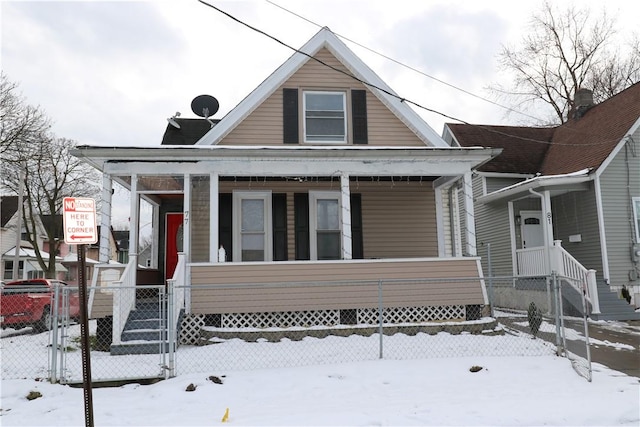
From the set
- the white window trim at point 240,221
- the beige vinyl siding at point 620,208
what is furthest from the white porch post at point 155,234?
the beige vinyl siding at point 620,208

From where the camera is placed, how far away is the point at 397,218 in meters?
12.7

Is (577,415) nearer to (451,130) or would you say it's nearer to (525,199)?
(525,199)

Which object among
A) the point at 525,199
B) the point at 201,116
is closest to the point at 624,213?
the point at 525,199

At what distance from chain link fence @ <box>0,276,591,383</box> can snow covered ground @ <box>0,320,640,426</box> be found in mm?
393

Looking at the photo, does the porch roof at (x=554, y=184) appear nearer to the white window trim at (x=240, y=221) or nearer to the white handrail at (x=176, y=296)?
the white window trim at (x=240, y=221)

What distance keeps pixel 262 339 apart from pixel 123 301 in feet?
8.71

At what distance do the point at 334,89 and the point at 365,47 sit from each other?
154 centimetres

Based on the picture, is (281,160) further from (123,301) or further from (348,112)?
(123,301)

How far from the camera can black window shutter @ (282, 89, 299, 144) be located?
39.2 feet

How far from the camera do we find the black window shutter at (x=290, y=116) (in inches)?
471

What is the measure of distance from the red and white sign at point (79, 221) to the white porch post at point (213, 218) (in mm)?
5733

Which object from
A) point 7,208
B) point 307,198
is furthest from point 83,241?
point 7,208

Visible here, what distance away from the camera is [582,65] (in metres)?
29.7

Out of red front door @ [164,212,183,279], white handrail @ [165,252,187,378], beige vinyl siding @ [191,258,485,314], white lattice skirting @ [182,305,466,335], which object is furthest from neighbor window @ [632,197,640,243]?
red front door @ [164,212,183,279]
